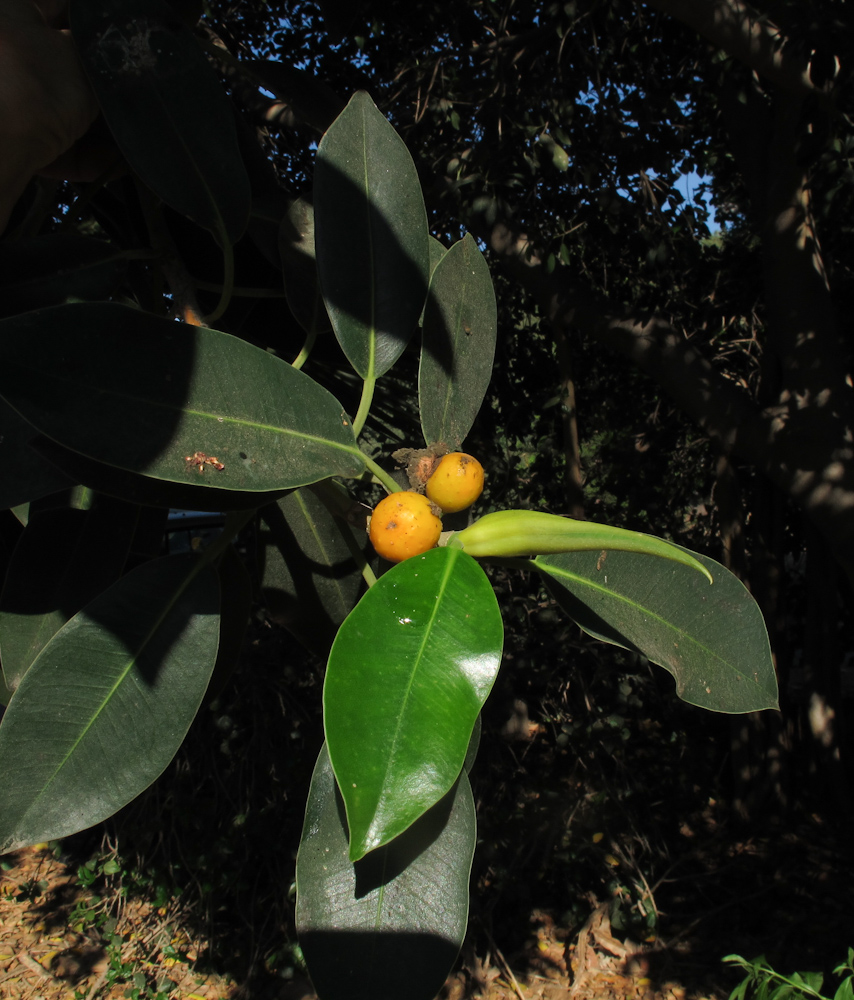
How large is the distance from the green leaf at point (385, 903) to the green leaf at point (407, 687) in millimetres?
187

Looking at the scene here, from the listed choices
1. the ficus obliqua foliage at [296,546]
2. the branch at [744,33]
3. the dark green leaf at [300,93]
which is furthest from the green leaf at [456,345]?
the branch at [744,33]

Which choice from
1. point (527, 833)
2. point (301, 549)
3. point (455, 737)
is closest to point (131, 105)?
point (301, 549)

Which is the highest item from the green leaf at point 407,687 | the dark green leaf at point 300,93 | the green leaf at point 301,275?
the dark green leaf at point 300,93

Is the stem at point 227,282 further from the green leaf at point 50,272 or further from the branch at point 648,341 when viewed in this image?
the branch at point 648,341

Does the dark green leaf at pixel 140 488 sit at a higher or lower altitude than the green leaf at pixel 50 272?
lower

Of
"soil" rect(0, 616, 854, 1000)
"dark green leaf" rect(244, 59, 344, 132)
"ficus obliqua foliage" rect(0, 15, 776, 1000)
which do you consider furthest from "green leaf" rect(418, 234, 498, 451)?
"soil" rect(0, 616, 854, 1000)

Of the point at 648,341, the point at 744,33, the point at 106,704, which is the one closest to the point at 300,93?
the point at 106,704

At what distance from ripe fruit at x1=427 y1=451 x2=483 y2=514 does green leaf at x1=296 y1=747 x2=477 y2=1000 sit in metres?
0.27

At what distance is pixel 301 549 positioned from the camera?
0.96m

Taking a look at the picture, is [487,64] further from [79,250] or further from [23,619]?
[23,619]

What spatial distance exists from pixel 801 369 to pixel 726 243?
184 centimetres

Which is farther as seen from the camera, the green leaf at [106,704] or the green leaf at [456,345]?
the green leaf at [456,345]

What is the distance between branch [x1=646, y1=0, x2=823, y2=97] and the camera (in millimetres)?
2068

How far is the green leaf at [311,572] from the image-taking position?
0.95 metres
